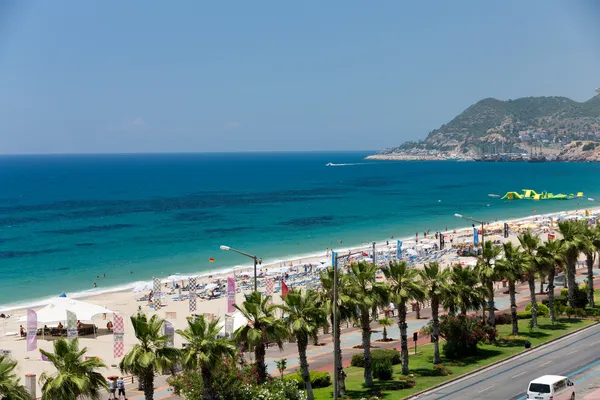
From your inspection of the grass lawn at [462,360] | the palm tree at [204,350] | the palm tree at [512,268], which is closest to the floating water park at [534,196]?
the grass lawn at [462,360]

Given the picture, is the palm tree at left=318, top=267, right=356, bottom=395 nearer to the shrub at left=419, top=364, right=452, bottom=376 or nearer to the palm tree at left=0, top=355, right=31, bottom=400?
the shrub at left=419, top=364, right=452, bottom=376

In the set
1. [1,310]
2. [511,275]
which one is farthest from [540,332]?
[1,310]

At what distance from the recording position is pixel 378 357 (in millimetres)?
34906

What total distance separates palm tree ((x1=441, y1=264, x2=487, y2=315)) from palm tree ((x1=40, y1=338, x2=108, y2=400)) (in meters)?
20.0

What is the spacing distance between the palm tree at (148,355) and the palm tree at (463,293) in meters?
17.3

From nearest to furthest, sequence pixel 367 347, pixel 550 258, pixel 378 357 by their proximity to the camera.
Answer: pixel 367 347 → pixel 378 357 → pixel 550 258

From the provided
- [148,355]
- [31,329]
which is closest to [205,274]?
[31,329]

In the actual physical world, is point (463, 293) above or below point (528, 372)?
above

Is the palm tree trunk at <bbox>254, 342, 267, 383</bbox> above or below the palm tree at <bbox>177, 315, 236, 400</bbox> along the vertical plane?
below

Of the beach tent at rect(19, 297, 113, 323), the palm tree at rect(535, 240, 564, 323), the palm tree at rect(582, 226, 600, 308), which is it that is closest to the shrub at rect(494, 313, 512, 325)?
the palm tree at rect(535, 240, 564, 323)

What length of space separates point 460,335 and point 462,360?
1.32 m

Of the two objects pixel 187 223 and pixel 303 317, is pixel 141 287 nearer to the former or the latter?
pixel 303 317

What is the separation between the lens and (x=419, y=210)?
13600 cm

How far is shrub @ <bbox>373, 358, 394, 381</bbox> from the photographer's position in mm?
34188
